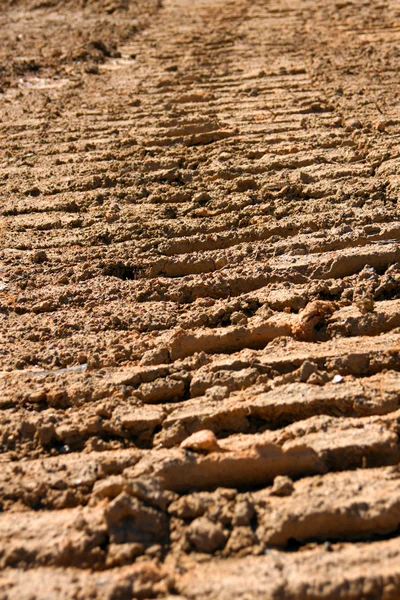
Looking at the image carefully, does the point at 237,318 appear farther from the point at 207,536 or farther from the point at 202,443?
the point at 207,536

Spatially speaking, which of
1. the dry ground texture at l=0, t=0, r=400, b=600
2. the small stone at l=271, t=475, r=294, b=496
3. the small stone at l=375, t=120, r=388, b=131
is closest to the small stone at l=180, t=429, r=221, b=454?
the dry ground texture at l=0, t=0, r=400, b=600

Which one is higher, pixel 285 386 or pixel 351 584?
pixel 285 386

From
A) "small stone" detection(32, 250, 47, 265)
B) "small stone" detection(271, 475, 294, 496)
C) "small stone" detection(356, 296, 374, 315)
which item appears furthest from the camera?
"small stone" detection(32, 250, 47, 265)

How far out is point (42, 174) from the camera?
3.59 metres

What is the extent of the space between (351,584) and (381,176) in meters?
2.20

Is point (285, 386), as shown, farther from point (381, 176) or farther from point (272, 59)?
point (272, 59)

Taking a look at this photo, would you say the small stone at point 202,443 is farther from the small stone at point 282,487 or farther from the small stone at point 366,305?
the small stone at point 366,305

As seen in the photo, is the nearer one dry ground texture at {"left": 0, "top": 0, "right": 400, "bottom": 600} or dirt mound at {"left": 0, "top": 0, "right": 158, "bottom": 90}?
dry ground texture at {"left": 0, "top": 0, "right": 400, "bottom": 600}

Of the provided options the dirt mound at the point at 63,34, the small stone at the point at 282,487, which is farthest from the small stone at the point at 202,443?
the dirt mound at the point at 63,34

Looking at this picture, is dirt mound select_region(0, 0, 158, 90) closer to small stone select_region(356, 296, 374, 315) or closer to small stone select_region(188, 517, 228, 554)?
small stone select_region(356, 296, 374, 315)

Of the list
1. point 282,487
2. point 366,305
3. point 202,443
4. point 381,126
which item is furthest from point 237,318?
point 381,126

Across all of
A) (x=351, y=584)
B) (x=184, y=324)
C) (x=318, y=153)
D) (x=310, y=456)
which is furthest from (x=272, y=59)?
(x=351, y=584)

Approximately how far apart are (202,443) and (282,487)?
0.27 metres

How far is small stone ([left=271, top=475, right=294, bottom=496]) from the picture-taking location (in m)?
1.78
